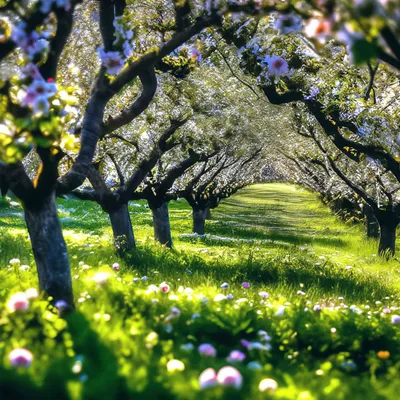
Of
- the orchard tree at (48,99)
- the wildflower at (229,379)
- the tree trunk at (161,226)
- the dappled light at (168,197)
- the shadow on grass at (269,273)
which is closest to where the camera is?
the wildflower at (229,379)

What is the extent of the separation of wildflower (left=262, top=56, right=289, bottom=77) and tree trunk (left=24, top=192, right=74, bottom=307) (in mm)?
6129

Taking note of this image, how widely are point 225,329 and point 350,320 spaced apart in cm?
148

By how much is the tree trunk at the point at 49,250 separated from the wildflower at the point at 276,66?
613 cm

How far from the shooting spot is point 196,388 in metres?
2.79

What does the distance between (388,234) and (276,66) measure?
30.7 feet

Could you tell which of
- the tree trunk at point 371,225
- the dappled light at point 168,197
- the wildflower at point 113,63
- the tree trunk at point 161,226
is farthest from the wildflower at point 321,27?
the tree trunk at point 371,225

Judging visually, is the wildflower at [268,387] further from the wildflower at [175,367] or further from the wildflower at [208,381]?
the wildflower at [175,367]

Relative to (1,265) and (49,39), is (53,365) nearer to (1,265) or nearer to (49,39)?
(49,39)

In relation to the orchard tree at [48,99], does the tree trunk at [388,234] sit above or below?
below

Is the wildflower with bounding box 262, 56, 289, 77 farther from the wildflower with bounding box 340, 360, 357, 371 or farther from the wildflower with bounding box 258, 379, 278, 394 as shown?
the wildflower with bounding box 258, 379, 278, 394

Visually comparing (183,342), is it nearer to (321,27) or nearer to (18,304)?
(18,304)

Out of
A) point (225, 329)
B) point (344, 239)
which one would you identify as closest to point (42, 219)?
point (225, 329)

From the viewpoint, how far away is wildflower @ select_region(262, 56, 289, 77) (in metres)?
10.0

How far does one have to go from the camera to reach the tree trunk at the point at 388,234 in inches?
659
